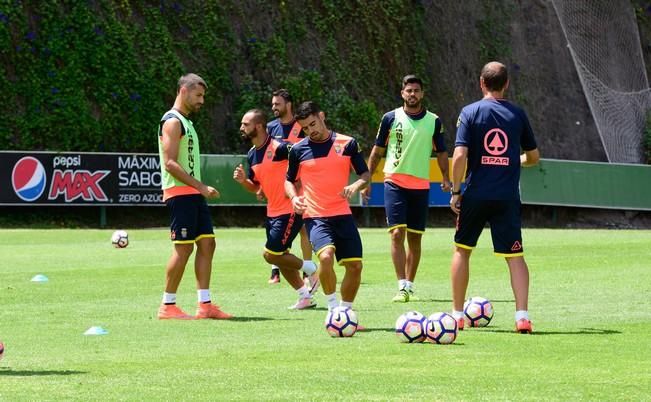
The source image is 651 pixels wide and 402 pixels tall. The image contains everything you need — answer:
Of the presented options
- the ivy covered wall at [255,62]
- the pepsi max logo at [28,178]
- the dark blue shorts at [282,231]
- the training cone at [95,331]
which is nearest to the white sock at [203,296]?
the dark blue shorts at [282,231]

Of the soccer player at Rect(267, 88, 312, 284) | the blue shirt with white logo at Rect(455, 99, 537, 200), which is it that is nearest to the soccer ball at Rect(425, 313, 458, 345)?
the blue shirt with white logo at Rect(455, 99, 537, 200)

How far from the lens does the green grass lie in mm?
8336

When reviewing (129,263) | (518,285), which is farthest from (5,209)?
(518,285)

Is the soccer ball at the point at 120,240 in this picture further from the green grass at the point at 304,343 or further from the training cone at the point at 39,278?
the training cone at the point at 39,278

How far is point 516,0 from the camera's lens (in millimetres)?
53781

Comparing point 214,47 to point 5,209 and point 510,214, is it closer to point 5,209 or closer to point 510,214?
point 5,209

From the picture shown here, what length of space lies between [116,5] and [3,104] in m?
5.03

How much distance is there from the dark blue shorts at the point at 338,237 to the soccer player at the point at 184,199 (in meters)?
1.30

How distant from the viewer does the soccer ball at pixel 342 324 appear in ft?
37.4

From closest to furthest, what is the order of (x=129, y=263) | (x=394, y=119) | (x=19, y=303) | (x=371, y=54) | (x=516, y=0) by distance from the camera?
1. (x=19, y=303)
2. (x=394, y=119)
3. (x=129, y=263)
4. (x=371, y=54)
5. (x=516, y=0)

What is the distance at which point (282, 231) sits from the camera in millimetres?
15023

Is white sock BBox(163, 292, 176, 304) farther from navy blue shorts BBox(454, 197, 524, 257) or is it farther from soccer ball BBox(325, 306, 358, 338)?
navy blue shorts BBox(454, 197, 524, 257)

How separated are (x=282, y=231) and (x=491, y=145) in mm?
3785

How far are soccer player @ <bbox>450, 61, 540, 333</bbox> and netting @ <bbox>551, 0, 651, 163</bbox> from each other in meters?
29.5
